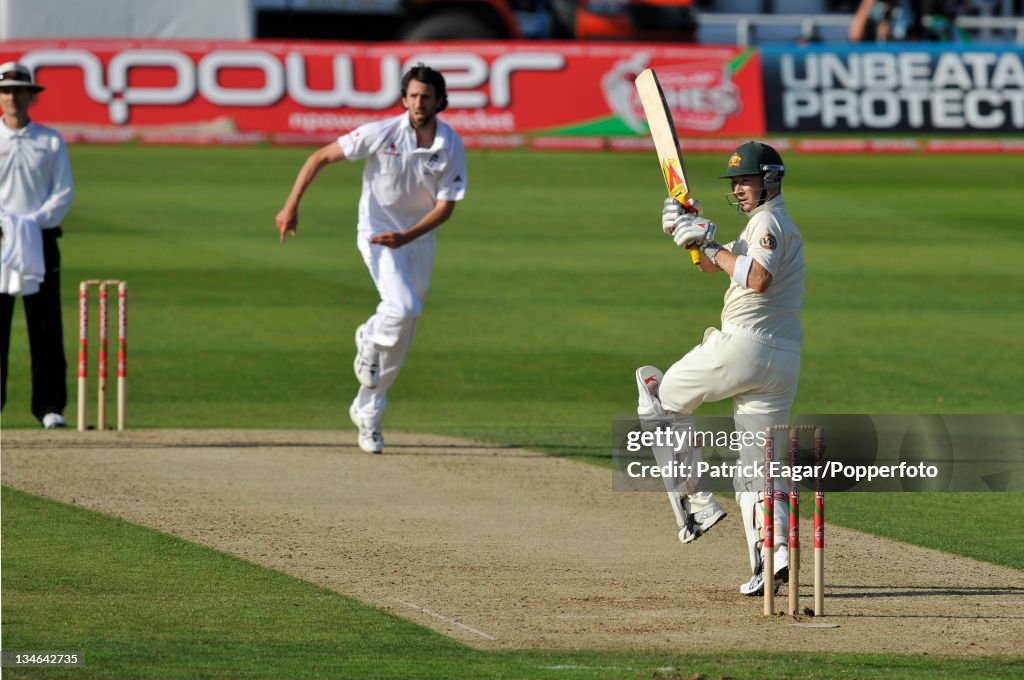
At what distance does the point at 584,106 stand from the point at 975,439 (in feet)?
47.2

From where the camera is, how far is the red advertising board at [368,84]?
24000 millimetres

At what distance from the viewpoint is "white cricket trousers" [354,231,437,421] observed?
33.3ft

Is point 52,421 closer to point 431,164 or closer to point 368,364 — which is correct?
point 368,364

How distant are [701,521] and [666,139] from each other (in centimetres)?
172

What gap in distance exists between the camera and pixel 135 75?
2398 cm

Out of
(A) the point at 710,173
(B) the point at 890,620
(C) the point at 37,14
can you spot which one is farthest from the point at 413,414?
(C) the point at 37,14

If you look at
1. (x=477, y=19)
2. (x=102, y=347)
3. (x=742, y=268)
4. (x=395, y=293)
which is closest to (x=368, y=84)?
(x=477, y=19)

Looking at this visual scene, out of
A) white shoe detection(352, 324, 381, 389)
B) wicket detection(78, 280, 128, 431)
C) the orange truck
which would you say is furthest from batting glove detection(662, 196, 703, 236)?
the orange truck

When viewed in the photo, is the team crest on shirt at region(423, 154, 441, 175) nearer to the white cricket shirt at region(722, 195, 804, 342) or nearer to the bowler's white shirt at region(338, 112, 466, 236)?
the bowler's white shirt at region(338, 112, 466, 236)

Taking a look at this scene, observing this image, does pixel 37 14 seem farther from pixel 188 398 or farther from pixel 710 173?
pixel 188 398

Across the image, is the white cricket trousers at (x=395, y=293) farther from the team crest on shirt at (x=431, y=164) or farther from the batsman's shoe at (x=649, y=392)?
the batsman's shoe at (x=649, y=392)

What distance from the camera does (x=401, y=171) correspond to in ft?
33.5

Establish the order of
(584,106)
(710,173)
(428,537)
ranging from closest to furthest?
1. (428,537)
2. (710,173)
3. (584,106)

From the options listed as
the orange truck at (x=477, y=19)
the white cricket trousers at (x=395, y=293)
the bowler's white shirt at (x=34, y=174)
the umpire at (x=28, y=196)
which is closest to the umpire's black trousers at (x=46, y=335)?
the umpire at (x=28, y=196)
